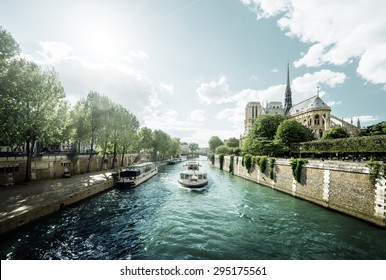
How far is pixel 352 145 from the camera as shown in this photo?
26547mm

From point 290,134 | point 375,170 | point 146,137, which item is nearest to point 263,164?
point 290,134

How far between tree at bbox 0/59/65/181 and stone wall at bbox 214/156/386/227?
100 feet

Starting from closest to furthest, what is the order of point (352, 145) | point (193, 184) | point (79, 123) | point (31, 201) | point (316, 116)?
1. point (31, 201)
2. point (352, 145)
3. point (193, 184)
4. point (79, 123)
5. point (316, 116)

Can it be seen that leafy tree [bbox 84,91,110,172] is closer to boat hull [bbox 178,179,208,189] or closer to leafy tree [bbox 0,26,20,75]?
leafy tree [bbox 0,26,20,75]

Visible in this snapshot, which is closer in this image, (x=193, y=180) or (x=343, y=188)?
(x=343, y=188)

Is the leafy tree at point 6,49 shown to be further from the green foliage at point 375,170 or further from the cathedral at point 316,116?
the cathedral at point 316,116

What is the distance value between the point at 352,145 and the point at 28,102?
40.8m

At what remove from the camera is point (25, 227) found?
12906 mm

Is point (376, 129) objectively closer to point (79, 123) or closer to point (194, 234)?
point (194, 234)

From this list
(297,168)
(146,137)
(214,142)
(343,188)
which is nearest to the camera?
(343,188)

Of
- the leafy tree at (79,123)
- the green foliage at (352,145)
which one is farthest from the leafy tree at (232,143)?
the leafy tree at (79,123)

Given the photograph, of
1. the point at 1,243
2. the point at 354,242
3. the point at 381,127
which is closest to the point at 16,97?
the point at 1,243

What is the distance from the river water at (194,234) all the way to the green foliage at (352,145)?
11256 mm

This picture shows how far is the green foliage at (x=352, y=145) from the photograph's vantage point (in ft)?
75.0
